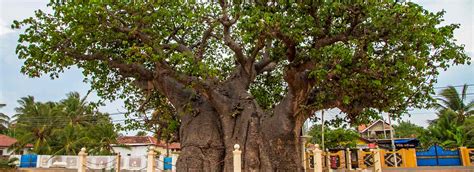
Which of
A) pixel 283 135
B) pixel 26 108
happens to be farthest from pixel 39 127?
pixel 283 135

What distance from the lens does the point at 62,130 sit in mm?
25609

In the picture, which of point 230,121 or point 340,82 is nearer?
point 340,82

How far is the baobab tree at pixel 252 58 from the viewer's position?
6965 millimetres

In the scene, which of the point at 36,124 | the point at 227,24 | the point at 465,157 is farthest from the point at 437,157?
the point at 36,124

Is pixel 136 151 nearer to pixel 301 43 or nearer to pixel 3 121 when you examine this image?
pixel 3 121

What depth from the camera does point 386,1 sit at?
693 cm

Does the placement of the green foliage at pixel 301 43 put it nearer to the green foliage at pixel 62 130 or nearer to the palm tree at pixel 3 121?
the green foliage at pixel 62 130

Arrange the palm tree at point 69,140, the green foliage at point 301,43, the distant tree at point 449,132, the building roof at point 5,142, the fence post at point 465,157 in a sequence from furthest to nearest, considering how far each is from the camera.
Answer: the building roof at point 5,142, the palm tree at point 69,140, the distant tree at point 449,132, the fence post at point 465,157, the green foliage at point 301,43

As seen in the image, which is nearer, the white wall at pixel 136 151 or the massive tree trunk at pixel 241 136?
the massive tree trunk at pixel 241 136

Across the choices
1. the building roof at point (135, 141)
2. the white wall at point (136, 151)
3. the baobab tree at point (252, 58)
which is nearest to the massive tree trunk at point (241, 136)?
the baobab tree at point (252, 58)

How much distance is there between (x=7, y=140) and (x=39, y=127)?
6.89m

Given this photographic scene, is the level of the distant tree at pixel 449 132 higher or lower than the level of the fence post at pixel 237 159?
higher

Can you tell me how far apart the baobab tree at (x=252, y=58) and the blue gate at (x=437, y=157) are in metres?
9.40

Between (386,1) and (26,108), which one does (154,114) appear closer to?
(386,1)
